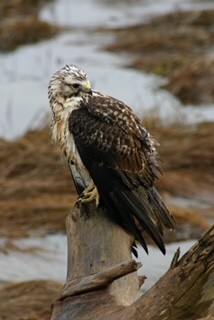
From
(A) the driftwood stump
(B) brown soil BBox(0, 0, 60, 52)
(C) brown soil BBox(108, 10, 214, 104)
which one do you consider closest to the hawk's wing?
(A) the driftwood stump

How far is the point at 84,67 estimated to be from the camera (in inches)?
588

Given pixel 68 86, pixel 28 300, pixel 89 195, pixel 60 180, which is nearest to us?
pixel 89 195

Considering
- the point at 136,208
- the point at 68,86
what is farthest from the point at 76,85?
the point at 136,208

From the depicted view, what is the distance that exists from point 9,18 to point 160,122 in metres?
5.47

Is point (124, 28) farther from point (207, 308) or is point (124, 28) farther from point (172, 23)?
point (207, 308)

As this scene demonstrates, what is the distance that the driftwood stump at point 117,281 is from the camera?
498cm

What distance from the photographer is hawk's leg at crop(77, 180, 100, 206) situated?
635cm

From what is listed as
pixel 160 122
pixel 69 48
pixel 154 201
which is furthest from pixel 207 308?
pixel 69 48

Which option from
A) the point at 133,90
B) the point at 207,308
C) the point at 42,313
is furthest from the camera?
the point at 133,90

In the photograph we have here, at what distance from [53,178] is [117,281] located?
5603 millimetres

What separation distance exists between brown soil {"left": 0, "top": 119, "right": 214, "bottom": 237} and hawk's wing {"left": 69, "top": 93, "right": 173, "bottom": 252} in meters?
3.62

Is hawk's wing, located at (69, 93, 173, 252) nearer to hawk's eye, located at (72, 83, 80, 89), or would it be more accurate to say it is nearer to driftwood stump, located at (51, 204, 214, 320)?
hawk's eye, located at (72, 83, 80, 89)

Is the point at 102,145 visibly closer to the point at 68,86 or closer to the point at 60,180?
the point at 68,86

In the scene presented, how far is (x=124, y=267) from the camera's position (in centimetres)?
519
